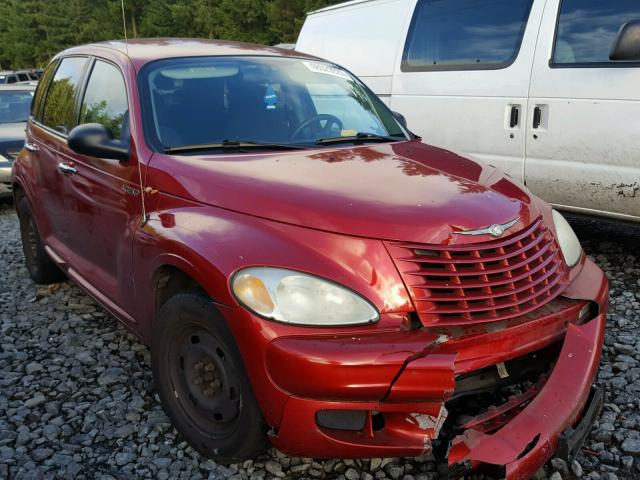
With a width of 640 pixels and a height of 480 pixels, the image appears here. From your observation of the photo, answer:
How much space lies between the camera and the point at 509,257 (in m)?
2.44

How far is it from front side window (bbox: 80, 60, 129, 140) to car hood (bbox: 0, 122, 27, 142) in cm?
544

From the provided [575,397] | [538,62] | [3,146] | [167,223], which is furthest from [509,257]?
[3,146]

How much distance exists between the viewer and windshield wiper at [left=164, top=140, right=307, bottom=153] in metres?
3.04

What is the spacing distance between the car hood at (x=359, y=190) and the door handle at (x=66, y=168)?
1007 mm

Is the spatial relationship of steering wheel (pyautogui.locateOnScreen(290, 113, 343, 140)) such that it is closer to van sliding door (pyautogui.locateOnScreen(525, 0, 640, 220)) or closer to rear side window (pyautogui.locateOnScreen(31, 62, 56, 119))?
van sliding door (pyautogui.locateOnScreen(525, 0, 640, 220))

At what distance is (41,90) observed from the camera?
482 centimetres

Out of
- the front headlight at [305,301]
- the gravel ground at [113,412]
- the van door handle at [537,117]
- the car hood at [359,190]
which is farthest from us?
the van door handle at [537,117]

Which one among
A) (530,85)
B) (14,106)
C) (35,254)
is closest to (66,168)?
(35,254)

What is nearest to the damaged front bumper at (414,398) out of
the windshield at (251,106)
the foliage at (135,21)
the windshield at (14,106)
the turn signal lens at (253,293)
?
the turn signal lens at (253,293)

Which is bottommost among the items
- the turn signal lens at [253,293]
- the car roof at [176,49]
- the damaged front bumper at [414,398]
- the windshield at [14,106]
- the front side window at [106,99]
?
the windshield at [14,106]

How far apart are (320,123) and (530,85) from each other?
2.26 meters

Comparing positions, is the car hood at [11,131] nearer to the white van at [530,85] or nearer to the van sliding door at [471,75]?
the white van at [530,85]

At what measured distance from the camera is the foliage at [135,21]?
132 ft

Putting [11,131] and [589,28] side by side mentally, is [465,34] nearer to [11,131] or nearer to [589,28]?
[589,28]
